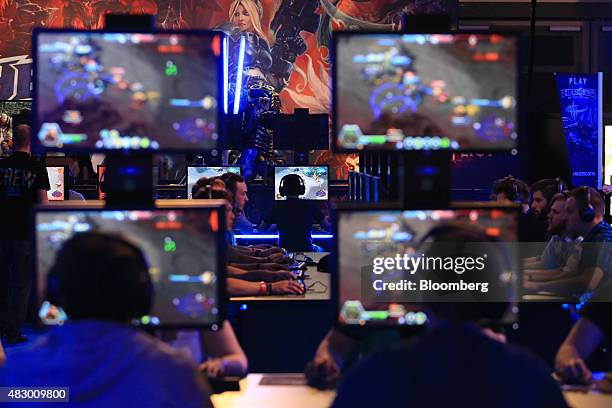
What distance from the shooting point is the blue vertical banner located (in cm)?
933

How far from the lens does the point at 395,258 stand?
2408 millimetres

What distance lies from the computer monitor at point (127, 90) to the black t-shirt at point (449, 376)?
97cm

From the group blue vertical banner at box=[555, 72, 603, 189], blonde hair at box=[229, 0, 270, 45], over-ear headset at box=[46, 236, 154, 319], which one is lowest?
over-ear headset at box=[46, 236, 154, 319]

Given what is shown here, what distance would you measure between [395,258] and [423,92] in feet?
1.55

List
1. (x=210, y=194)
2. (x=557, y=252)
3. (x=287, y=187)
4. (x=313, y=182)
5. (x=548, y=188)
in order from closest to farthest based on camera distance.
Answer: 1. (x=210, y=194)
2. (x=557, y=252)
3. (x=548, y=188)
4. (x=287, y=187)
5. (x=313, y=182)

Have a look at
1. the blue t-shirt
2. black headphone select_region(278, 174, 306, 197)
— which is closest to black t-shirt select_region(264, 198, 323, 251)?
black headphone select_region(278, 174, 306, 197)

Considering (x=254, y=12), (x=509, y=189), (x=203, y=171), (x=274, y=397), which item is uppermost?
(x=254, y=12)

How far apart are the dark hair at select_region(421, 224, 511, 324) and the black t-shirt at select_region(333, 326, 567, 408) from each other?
0.16 m

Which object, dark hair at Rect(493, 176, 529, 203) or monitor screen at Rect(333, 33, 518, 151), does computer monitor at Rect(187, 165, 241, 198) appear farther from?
monitor screen at Rect(333, 33, 518, 151)

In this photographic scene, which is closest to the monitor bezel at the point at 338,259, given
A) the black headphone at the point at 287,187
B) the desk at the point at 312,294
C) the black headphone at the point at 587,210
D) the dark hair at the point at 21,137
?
the desk at the point at 312,294

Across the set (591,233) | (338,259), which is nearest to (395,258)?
(338,259)

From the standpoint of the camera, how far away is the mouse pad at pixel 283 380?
2.60m

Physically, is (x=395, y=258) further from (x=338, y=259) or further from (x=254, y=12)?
(x=254, y=12)

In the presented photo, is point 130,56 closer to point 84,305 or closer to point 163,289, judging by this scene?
point 163,289
